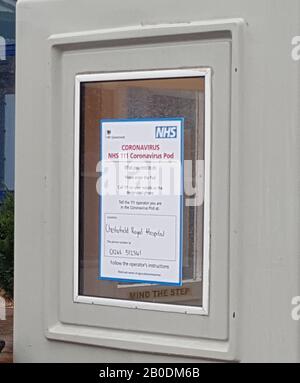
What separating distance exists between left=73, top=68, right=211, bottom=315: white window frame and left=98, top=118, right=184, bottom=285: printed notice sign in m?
0.10

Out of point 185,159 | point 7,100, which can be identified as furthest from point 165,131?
point 7,100

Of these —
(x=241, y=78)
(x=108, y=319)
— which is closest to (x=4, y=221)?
(x=108, y=319)

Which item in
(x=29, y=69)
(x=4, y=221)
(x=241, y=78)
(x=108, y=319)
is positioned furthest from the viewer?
(x=4, y=221)

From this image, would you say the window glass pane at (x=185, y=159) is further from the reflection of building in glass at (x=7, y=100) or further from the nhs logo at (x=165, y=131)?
the reflection of building in glass at (x=7, y=100)

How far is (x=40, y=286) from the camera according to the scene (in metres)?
3.56

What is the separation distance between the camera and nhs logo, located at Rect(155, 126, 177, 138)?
3238 mm

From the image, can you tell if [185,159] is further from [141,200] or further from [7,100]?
[7,100]

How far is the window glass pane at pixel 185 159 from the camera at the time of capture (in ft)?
10.5

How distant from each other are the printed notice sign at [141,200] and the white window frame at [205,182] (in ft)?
0.33

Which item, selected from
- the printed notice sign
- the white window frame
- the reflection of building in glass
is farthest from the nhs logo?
the reflection of building in glass

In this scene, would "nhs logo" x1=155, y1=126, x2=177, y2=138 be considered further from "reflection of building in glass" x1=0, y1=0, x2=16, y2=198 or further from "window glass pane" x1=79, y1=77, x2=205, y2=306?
"reflection of building in glass" x1=0, y1=0, x2=16, y2=198
